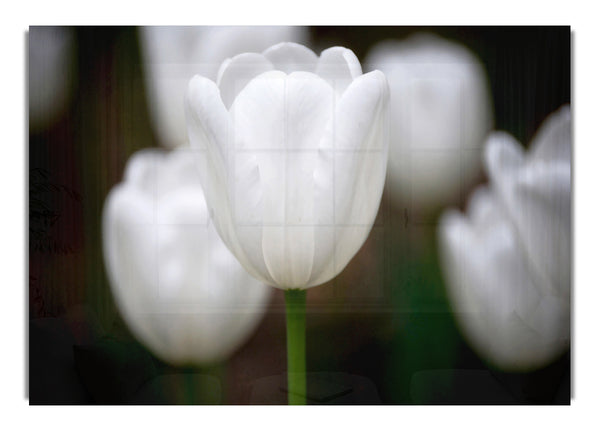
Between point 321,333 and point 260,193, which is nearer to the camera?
point 260,193

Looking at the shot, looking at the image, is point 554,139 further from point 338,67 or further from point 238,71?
point 238,71

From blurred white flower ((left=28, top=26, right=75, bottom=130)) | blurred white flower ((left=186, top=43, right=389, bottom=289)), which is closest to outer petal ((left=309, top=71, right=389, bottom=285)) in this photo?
blurred white flower ((left=186, top=43, right=389, bottom=289))

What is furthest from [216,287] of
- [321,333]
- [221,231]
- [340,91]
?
[340,91]

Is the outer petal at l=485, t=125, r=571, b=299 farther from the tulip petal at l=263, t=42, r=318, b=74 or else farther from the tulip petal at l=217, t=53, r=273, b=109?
the tulip petal at l=217, t=53, r=273, b=109

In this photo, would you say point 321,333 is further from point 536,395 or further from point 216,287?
point 536,395

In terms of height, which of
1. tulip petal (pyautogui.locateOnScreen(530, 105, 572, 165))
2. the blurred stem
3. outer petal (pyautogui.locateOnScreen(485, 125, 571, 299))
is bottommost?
the blurred stem

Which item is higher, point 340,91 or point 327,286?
point 340,91

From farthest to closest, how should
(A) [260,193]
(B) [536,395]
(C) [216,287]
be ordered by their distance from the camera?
(B) [536,395] → (C) [216,287] → (A) [260,193]

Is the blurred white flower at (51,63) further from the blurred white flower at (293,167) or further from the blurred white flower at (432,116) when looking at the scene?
the blurred white flower at (432,116)
